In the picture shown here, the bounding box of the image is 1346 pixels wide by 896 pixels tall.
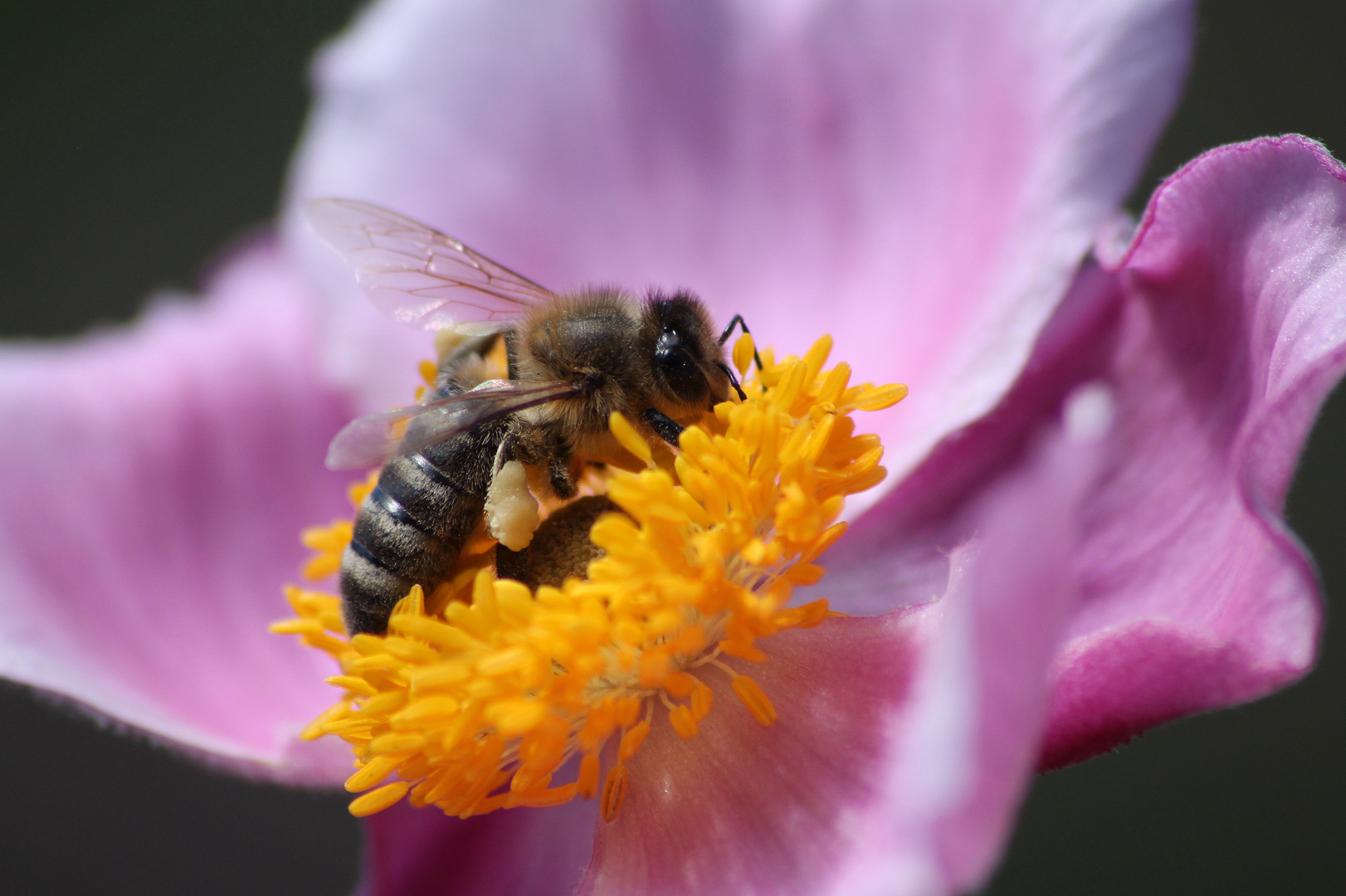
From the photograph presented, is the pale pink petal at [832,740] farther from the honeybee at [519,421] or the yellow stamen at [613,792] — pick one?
the honeybee at [519,421]

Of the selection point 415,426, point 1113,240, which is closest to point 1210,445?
point 1113,240

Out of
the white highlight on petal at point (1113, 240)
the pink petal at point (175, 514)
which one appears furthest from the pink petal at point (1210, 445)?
the pink petal at point (175, 514)

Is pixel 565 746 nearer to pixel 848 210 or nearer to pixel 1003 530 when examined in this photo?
pixel 1003 530

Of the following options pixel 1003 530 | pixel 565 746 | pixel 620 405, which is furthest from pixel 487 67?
pixel 1003 530

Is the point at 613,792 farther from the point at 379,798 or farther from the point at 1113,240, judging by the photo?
the point at 1113,240

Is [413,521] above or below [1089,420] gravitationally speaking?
above

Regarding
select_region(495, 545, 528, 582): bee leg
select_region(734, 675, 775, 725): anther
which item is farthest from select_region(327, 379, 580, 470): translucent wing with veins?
select_region(734, 675, 775, 725): anther
